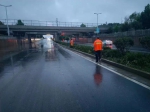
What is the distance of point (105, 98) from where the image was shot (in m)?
6.18

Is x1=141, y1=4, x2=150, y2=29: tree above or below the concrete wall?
above

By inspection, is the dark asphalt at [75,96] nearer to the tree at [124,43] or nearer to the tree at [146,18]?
the tree at [124,43]

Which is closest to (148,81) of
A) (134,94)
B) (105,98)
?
(134,94)

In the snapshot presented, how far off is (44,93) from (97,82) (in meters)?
2.51

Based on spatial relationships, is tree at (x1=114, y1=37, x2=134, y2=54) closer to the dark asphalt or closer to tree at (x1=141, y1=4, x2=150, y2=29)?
the dark asphalt

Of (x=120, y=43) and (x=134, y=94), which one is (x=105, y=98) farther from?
(x=120, y=43)

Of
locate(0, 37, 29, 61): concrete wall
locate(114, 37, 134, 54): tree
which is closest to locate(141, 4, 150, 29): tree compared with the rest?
locate(0, 37, 29, 61): concrete wall

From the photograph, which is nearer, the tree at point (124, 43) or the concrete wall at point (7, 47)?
the tree at point (124, 43)

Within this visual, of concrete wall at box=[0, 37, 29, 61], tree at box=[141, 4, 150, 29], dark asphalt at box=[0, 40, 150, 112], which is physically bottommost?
dark asphalt at box=[0, 40, 150, 112]

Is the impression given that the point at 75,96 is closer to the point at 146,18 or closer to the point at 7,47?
the point at 7,47

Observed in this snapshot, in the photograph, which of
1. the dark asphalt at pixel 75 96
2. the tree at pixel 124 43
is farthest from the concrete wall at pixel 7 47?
the dark asphalt at pixel 75 96

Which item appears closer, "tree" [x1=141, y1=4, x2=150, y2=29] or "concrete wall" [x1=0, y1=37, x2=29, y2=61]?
"concrete wall" [x1=0, y1=37, x2=29, y2=61]

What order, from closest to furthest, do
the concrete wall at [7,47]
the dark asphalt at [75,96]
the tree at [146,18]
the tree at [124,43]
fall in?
the dark asphalt at [75,96]
the tree at [124,43]
the concrete wall at [7,47]
the tree at [146,18]

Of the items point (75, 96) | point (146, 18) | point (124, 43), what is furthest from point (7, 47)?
point (146, 18)
